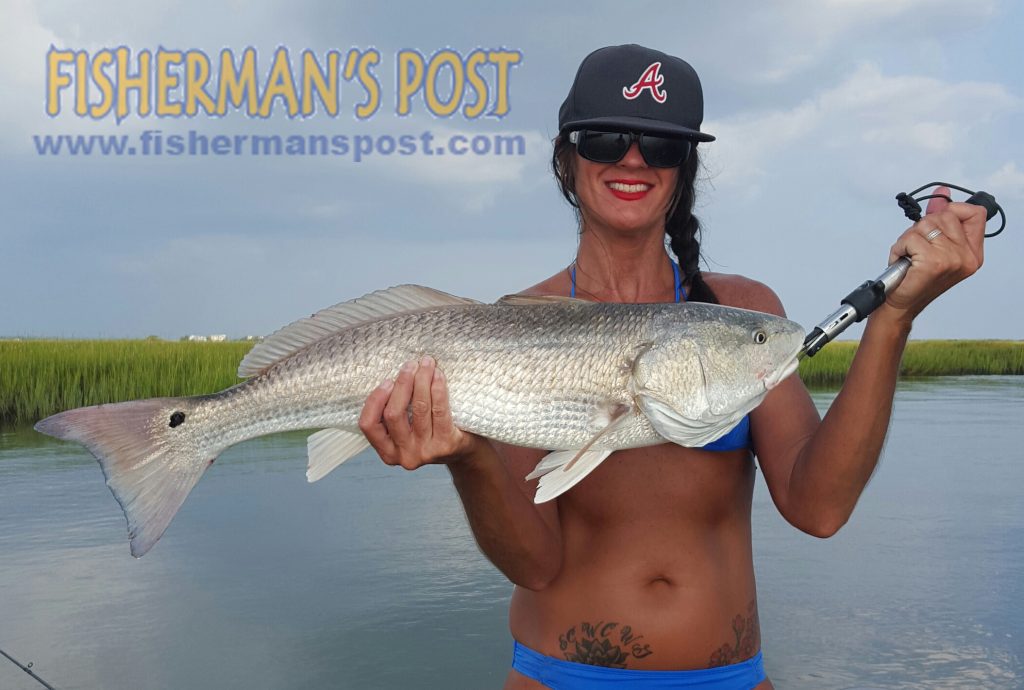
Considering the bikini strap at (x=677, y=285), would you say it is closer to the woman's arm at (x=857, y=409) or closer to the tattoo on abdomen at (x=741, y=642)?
the woman's arm at (x=857, y=409)

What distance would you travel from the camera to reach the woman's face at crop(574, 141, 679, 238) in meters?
3.21

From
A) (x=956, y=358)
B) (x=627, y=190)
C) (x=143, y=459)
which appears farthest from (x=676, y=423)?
(x=956, y=358)

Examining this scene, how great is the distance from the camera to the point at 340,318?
308 centimetres

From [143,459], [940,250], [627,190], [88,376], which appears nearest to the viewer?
[940,250]

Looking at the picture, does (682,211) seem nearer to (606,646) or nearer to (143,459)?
(606,646)

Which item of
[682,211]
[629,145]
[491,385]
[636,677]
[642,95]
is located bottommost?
[636,677]

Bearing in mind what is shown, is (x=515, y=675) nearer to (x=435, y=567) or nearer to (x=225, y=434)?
(x=225, y=434)

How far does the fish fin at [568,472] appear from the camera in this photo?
2.72 meters

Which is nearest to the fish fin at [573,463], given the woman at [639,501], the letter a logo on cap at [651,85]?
the woman at [639,501]

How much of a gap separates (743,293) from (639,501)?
0.90m

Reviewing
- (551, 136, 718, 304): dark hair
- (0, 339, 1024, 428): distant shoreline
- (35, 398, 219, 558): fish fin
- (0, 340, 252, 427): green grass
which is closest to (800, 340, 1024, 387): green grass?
(0, 339, 1024, 428): distant shoreline

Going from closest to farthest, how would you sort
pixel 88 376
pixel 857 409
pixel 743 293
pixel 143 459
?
pixel 857 409 → pixel 143 459 → pixel 743 293 → pixel 88 376

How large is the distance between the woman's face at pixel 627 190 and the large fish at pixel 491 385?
0.39m

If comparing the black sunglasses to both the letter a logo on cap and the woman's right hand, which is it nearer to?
the letter a logo on cap
